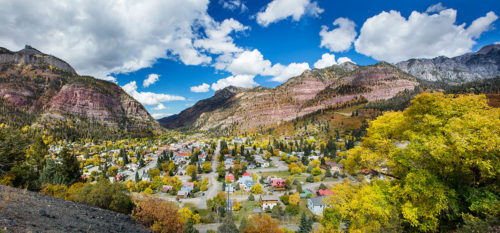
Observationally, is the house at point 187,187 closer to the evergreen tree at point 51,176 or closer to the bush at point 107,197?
the evergreen tree at point 51,176

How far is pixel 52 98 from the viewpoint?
151375 mm

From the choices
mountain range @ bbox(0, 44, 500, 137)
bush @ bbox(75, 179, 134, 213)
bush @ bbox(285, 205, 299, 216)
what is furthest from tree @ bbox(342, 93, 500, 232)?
mountain range @ bbox(0, 44, 500, 137)

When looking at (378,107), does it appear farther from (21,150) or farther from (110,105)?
(110,105)

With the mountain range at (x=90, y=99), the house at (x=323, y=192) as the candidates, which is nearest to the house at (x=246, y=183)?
the house at (x=323, y=192)

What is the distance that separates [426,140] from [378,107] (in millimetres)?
148378

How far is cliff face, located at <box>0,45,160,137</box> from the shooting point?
134m

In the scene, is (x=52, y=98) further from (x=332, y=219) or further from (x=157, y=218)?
(x=332, y=219)

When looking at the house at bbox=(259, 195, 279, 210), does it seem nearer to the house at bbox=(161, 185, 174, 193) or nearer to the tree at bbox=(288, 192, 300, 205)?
the tree at bbox=(288, 192, 300, 205)

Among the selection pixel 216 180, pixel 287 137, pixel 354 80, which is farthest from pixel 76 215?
pixel 354 80

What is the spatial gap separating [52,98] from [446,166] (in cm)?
22102

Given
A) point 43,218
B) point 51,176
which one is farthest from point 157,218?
point 51,176

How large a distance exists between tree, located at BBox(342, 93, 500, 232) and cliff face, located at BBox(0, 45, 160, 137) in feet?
572

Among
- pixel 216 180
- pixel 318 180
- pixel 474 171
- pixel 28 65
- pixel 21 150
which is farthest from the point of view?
pixel 28 65

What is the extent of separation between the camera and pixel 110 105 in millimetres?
179625
